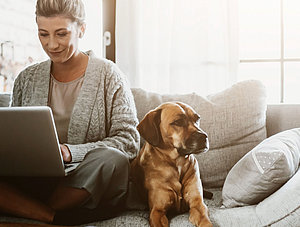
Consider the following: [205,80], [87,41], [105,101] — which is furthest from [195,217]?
[87,41]

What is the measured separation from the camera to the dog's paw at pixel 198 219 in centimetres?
115

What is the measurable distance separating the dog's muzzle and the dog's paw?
197 millimetres

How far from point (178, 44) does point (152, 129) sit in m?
1.21

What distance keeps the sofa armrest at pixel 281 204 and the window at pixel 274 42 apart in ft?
4.69

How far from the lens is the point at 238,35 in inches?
91.3

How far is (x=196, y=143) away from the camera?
1244 mm

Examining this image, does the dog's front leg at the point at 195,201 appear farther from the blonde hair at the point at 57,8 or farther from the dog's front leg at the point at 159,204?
the blonde hair at the point at 57,8

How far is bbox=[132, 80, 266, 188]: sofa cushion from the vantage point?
161 cm

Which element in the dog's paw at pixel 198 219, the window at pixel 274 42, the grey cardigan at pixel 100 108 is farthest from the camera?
the window at pixel 274 42

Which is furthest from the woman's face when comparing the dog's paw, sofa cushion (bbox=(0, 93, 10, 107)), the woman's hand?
the dog's paw

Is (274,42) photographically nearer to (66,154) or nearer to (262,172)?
(262,172)

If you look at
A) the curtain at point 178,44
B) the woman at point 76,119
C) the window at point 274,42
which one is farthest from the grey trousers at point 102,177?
the window at point 274,42

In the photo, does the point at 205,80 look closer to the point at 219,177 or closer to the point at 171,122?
the point at 219,177

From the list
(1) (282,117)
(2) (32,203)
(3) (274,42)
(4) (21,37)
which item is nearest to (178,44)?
(3) (274,42)
